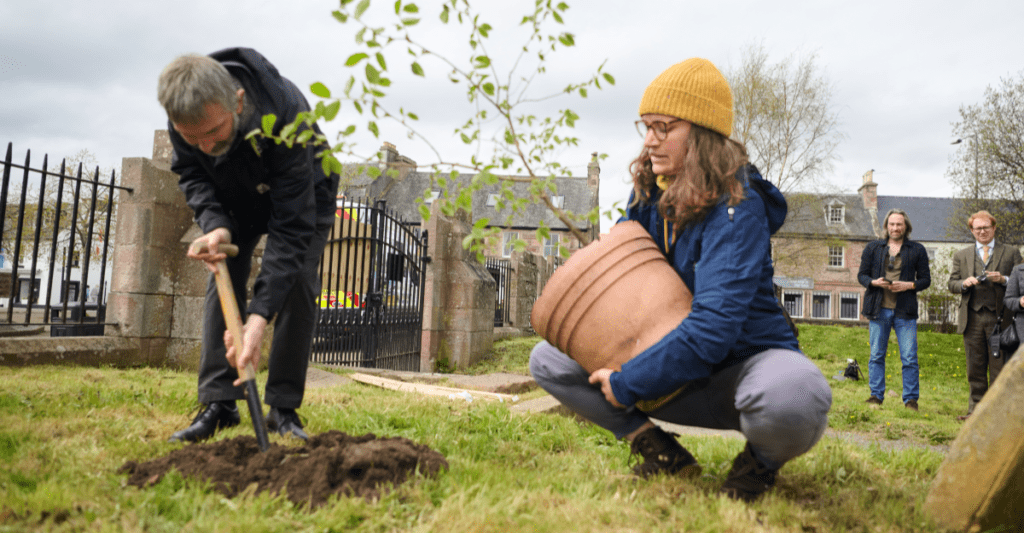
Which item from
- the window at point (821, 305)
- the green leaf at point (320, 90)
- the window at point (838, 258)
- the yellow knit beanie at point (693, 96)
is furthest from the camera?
the window at point (838, 258)

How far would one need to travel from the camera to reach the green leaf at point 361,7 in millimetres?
1839

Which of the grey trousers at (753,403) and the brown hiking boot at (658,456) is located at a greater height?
the grey trousers at (753,403)

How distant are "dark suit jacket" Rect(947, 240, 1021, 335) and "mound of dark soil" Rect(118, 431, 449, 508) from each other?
5885mm

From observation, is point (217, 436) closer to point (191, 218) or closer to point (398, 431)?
point (398, 431)

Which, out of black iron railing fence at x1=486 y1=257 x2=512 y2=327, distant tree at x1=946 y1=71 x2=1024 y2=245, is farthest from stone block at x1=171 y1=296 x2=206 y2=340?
distant tree at x1=946 y1=71 x2=1024 y2=245

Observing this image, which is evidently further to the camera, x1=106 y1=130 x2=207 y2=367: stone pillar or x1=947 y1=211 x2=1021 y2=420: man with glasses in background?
x1=947 y1=211 x2=1021 y2=420: man with glasses in background

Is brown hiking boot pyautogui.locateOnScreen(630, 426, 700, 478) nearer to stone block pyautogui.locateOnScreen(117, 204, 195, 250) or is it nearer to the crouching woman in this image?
the crouching woman

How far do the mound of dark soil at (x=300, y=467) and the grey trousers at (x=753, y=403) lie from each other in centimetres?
59

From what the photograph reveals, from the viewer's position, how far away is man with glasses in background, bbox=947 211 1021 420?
19.7 feet

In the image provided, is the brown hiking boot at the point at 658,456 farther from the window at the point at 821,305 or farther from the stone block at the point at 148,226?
the window at the point at 821,305

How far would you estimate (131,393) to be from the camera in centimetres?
338

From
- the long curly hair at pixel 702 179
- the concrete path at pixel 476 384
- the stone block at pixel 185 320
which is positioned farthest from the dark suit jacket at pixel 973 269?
the stone block at pixel 185 320

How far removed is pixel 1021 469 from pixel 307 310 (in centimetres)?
253

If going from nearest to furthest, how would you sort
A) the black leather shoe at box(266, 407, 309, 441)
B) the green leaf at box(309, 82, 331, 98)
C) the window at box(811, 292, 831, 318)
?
the green leaf at box(309, 82, 331, 98) < the black leather shoe at box(266, 407, 309, 441) < the window at box(811, 292, 831, 318)
